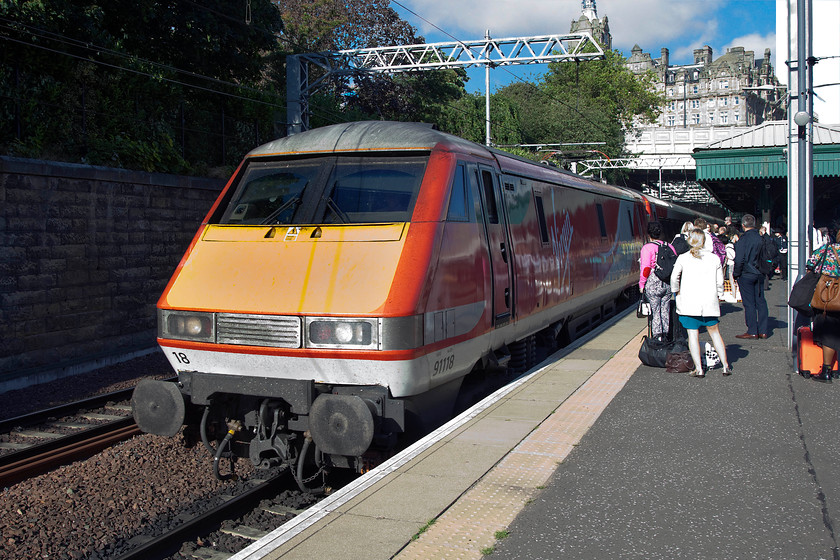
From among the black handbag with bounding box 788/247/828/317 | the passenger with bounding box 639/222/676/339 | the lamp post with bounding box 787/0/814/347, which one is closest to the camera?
the black handbag with bounding box 788/247/828/317

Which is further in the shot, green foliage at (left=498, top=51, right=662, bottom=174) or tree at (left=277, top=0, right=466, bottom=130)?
green foliage at (left=498, top=51, right=662, bottom=174)

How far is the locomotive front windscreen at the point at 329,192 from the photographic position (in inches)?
240

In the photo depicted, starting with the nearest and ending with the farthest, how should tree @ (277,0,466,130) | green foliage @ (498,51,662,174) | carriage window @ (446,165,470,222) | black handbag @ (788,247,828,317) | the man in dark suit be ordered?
carriage window @ (446,165,470,222), black handbag @ (788,247,828,317), the man in dark suit, tree @ (277,0,466,130), green foliage @ (498,51,662,174)

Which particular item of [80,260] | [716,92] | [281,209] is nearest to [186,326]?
[281,209]

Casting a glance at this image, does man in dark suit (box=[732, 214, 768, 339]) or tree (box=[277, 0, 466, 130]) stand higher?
tree (box=[277, 0, 466, 130])

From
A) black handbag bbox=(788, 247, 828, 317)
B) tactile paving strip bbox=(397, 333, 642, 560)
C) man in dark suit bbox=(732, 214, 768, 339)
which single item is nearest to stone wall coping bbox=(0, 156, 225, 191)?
tactile paving strip bbox=(397, 333, 642, 560)

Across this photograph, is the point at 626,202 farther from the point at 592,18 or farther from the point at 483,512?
the point at 592,18

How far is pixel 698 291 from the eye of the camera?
8.36 m

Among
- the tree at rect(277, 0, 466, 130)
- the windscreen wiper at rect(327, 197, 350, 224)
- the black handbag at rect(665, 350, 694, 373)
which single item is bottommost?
the black handbag at rect(665, 350, 694, 373)

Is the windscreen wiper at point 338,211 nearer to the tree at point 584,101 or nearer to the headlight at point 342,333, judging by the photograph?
the headlight at point 342,333

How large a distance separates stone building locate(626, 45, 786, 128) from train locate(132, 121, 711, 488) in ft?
397

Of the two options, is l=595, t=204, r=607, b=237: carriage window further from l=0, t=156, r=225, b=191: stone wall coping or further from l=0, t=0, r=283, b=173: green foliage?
l=0, t=0, r=283, b=173: green foliage

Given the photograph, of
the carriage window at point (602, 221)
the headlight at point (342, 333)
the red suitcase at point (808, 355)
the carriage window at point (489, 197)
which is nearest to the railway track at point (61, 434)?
the headlight at point (342, 333)

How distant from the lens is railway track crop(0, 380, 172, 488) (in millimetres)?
6777
